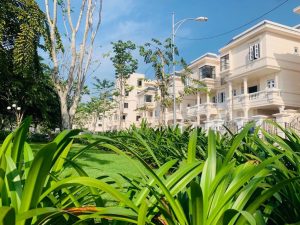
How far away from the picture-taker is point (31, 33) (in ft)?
39.5

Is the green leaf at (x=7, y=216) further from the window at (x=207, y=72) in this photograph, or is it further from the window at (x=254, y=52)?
the window at (x=207, y=72)

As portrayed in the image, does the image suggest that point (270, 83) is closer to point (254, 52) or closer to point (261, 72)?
point (261, 72)

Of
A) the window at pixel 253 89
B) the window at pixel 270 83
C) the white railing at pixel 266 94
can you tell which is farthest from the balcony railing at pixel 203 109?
the window at pixel 270 83

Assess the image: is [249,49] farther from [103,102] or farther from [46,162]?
[103,102]

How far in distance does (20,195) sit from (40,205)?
211 mm

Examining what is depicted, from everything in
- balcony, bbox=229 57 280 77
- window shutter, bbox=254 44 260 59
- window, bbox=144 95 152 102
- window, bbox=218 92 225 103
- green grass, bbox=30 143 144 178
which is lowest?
green grass, bbox=30 143 144 178

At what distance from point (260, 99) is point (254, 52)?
4.55 m

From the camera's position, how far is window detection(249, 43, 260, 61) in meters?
26.1

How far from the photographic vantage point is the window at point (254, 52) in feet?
85.5

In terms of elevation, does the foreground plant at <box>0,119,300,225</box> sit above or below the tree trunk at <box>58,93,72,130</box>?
below

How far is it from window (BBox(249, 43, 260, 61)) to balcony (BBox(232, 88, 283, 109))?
334cm

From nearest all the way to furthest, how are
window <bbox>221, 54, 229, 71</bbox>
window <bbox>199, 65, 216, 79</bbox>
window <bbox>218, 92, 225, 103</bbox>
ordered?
window <bbox>221, 54, 229, 71</bbox> < window <bbox>218, 92, 225, 103</bbox> < window <bbox>199, 65, 216, 79</bbox>

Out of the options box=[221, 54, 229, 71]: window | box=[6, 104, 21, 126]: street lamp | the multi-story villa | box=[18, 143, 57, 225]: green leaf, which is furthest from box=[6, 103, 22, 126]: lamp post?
box=[18, 143, 57, 225]: green leaf

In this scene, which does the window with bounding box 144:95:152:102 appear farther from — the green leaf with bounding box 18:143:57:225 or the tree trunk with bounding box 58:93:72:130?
the green leaf with bounding box 18:143:57:225
